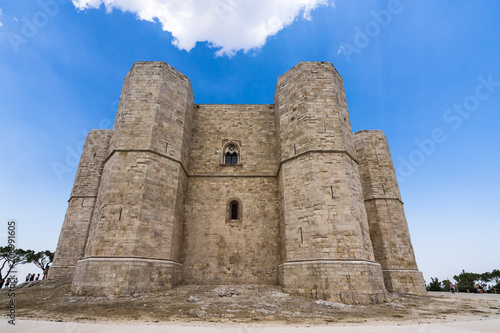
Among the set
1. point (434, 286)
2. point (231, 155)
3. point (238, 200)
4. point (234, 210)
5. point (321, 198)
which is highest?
point (231, 155)

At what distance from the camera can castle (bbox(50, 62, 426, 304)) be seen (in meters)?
9.88

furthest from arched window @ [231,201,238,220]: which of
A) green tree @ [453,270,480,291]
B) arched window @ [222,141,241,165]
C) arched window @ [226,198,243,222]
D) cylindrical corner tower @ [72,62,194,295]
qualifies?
green tree @ [453,270,480,291]

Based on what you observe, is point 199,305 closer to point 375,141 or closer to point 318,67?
point 318,67

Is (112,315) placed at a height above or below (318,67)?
below

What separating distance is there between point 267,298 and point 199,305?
2.56 metres

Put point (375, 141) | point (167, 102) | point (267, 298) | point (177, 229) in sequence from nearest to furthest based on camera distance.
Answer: point (267, 298) → point (177, 229) → point (167, 102) → point (375, 141)

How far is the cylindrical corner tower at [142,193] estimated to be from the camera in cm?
968

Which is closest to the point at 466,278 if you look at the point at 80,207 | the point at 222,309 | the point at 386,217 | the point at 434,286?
the point at 434,286

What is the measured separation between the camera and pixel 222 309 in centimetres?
751

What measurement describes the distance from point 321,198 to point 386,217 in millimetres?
7114

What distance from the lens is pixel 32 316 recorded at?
661 cm

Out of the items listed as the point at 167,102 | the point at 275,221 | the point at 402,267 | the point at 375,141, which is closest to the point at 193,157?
the point at 167,102

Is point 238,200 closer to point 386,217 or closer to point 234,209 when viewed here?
point 234,209

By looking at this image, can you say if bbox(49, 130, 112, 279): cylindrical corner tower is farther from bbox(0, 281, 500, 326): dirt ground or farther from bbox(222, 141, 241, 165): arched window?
bbox(222, 141, 241, 165): arched window
